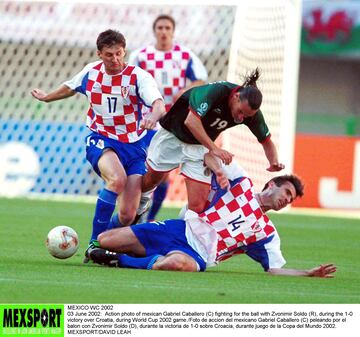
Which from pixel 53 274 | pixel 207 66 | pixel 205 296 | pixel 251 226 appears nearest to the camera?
pixel 205 296

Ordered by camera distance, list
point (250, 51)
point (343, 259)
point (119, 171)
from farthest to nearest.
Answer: point (250, 51)
point (343, 259)
point (119, 171)

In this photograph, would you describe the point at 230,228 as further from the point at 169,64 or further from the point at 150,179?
the point at 169,64

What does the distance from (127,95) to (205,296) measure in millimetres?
2936

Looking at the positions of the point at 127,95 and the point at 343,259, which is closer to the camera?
the point at 127,95

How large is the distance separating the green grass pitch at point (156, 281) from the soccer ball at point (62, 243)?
0.08 m

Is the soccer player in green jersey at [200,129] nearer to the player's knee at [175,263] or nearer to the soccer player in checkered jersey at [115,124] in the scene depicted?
the soccer player in checkered jersey at [115,124]

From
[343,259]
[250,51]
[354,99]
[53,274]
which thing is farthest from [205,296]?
[354,99]

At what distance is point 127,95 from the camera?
9.27 metres

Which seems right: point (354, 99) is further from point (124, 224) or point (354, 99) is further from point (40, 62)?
point (124, 224)

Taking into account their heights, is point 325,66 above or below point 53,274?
above

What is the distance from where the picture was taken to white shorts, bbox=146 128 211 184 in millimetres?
8852

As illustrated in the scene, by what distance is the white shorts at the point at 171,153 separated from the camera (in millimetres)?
8852

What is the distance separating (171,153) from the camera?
9.24m

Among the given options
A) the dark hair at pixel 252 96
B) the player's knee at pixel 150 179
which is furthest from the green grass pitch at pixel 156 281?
the dark hair at pixel 252 96
